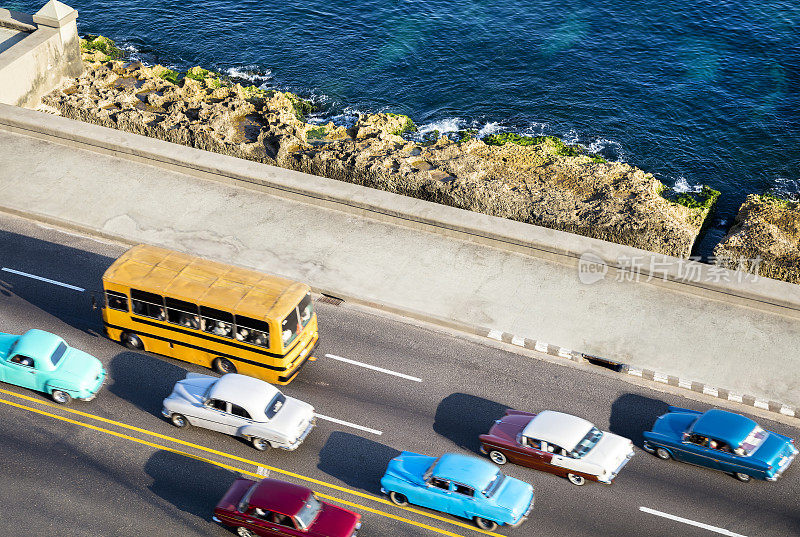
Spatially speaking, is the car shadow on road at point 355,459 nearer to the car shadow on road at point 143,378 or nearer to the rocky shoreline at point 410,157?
the car shadow on road at point 143,378

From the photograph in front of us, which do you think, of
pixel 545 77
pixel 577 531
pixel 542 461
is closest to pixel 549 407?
pixel 542 461

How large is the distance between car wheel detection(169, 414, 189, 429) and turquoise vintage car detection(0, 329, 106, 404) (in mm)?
2690

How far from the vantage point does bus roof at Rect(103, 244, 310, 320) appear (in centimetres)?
2405

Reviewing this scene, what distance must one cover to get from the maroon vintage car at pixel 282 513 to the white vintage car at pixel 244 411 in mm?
2157

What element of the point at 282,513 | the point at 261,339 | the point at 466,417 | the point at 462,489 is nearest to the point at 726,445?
the point at 466,417

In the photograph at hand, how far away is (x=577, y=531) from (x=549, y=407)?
4500mm

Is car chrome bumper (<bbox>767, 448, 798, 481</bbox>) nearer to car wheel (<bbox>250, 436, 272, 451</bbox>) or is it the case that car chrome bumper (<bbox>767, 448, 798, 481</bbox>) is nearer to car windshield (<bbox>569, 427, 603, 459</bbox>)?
car windshield (<bbox>569, 427, 603, 459</bbox>)

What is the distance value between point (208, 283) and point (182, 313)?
118 cm

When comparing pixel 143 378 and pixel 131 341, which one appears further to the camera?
pixel 131 341

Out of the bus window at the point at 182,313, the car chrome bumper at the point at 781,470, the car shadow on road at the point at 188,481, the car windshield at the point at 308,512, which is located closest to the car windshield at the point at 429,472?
the car windshield at the point at 308,512

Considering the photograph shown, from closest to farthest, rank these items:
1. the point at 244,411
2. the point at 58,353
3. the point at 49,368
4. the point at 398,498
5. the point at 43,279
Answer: the point at 398,498 → the point at 244,411 → the point at 49,368 → the point at 58,353 → the point at 43,279

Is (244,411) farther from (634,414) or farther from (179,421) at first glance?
(634,414)

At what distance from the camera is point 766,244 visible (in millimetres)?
31734

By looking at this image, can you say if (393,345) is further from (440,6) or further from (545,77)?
(440,6)
